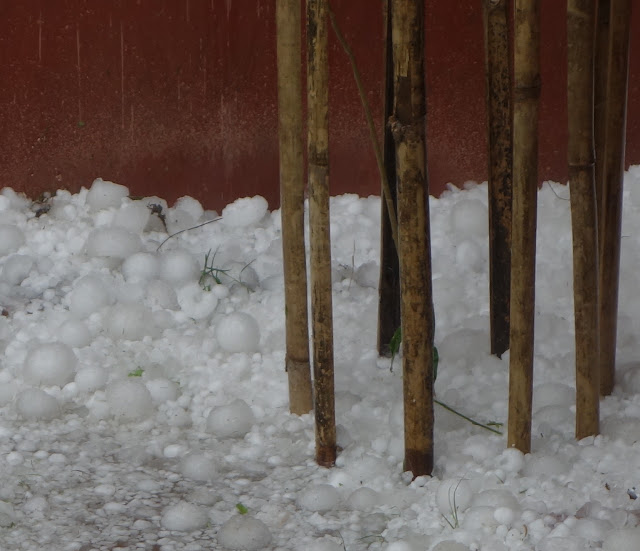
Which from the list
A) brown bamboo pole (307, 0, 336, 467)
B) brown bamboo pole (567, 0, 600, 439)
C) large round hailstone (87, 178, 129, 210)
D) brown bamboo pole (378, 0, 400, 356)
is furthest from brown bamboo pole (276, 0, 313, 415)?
large round hailstone (87, 178, 129, 210)

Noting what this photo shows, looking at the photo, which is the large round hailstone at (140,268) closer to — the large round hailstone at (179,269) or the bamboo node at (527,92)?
the large round hailstone at (179,269)

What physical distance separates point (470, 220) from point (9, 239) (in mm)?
1445

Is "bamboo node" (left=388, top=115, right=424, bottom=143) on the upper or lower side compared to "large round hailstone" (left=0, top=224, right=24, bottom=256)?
upper

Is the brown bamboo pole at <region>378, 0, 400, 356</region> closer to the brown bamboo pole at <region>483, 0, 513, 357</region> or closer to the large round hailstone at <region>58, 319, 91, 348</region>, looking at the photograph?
the brown bamboo pole at <region>483, 0, 513, 357</region>

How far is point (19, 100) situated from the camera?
312 centimetres

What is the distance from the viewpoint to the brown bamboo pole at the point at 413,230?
1.76 meters

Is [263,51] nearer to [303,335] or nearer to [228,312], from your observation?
[228,312]

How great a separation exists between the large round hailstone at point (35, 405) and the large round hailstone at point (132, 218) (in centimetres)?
84

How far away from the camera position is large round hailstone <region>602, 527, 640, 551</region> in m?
1.64

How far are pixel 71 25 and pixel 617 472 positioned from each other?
216 cm

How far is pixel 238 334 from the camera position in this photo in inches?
99.3

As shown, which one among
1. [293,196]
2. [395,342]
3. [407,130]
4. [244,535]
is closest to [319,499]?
[244,535]

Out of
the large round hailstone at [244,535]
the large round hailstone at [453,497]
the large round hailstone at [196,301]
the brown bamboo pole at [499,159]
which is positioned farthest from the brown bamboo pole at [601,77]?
the large round hailstone at [196,301]

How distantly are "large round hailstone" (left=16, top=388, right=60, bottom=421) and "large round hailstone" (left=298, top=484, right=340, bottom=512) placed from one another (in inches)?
28.4
